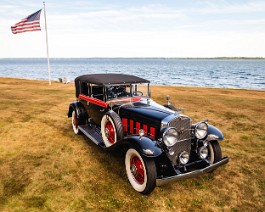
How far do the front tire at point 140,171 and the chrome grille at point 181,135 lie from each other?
0.59 m

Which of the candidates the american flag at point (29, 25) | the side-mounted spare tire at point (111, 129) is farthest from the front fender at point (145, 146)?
the american flag at point (29, 25)

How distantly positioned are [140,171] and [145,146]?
23.8 inches

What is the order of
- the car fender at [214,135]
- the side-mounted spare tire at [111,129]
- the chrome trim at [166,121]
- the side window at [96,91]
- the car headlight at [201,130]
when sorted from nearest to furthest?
1. the chrome trim at [166,121]
2. the car headlight at [201,130]
3. the car fender at [214,135]
4. the side-mounted spare tire at [111,129]
5. the side window at [96,91]

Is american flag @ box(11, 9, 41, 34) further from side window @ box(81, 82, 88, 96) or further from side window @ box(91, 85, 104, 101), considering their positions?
side window @ box(91, 85, 104, 101)

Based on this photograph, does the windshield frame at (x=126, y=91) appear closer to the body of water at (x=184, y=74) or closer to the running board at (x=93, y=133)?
the running board at (x=93, y=133)

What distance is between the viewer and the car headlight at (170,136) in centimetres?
396

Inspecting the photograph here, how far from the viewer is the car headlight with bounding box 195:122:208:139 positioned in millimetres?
4391

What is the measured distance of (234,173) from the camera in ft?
15.7

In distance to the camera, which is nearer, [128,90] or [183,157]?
[183,157]

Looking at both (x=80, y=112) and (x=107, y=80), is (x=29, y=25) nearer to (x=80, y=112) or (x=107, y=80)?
(x=80, y=112)

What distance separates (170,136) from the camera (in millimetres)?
4020

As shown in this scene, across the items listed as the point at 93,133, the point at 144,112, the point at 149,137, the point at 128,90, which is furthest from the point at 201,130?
the point at 93,133

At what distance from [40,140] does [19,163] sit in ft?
4.88

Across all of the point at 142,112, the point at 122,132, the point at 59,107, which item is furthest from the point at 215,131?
the point at 59,107
